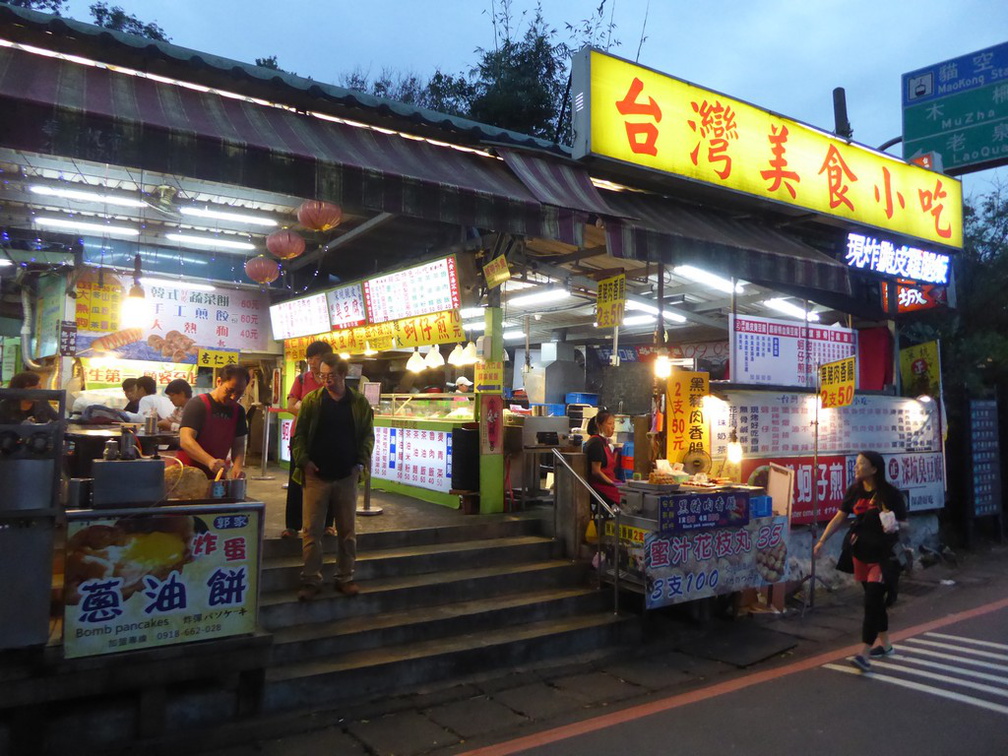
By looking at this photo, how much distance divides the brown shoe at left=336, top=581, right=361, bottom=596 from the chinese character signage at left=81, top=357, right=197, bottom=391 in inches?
314

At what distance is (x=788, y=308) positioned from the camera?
12.4 meters

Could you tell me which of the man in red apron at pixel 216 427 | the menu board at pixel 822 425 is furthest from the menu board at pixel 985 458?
the man in red apron at pixel 216 427

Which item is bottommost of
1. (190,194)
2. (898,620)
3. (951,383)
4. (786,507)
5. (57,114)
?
(898,620)

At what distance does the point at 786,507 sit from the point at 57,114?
26.4 ft

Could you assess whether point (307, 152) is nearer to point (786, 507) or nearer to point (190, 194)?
point (190, 194)

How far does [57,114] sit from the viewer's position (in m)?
4.90

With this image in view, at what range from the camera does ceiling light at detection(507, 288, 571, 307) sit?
37.6 feet

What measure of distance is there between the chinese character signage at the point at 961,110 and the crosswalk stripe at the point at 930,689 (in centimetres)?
1025

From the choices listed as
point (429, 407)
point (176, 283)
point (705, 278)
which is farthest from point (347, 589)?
point (176, 283)

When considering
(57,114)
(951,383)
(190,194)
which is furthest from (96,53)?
(951,383)

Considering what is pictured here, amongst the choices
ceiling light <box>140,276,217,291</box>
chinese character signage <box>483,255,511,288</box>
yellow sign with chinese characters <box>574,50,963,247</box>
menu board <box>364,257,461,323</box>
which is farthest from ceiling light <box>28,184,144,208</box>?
yellow sign with chinese characters <box>574,50,963,247</box>

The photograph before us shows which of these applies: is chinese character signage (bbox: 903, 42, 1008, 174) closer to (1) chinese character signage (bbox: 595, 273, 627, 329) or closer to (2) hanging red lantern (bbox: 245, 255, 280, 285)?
(1) chinese character signage (bbox: 595, 273, 627, 329)

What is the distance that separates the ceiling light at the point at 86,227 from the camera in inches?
421

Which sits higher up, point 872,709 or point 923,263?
point 923,263
